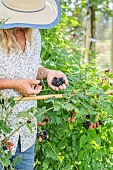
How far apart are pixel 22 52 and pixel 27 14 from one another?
117 mm

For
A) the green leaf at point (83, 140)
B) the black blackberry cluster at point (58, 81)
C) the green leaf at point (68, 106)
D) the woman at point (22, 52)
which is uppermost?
the woman at point (22, 52)

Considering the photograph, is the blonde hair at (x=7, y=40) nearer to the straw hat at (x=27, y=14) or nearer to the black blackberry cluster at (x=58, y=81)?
the straw hat at (x=27, y=14)

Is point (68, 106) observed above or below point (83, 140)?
above

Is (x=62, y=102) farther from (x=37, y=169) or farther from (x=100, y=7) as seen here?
(x=100, y=7)

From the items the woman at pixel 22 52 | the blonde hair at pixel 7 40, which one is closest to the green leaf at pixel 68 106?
the woman at pixel 22 52

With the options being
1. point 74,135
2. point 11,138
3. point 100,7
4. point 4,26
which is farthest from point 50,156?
point 100,7

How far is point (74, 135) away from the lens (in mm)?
1719

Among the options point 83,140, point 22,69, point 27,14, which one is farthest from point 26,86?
point 83,140

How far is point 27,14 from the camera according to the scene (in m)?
1.44

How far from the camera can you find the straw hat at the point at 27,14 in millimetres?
1393

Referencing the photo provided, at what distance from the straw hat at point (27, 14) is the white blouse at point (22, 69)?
53 millimetres

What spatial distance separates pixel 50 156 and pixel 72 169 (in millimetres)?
157

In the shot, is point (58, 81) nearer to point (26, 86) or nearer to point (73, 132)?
point (26, 86)

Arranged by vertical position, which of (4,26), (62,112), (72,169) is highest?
(4,26)
